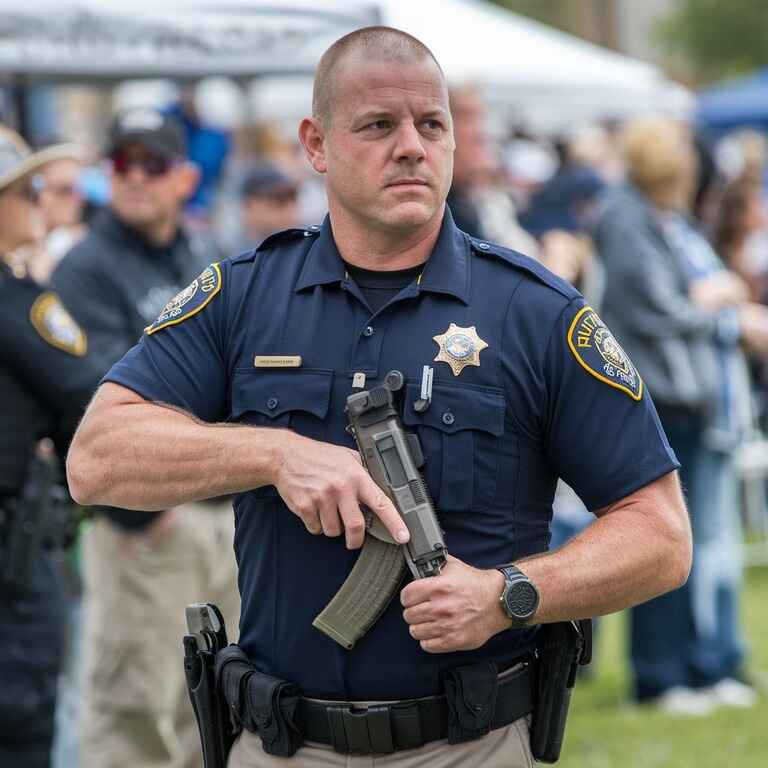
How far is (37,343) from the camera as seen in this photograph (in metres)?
4.16

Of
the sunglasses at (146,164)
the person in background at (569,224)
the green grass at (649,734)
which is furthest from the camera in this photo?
the person in background at (569,224)

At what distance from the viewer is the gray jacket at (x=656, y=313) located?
635cm

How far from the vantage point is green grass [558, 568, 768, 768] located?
591cm

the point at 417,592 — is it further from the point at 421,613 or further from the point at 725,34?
the point at 725,34

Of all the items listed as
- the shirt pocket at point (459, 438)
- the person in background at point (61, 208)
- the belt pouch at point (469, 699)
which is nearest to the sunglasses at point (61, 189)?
the person in background at point (61, 208)

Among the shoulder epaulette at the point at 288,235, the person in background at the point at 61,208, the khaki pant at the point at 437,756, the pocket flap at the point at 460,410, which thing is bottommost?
the khaki pant at the point at 437,756

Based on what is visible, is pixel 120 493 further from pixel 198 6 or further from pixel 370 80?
pixel 198 6

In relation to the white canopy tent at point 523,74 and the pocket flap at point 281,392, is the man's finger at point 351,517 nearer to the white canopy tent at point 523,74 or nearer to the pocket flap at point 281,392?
the pocket flap at point 281,392

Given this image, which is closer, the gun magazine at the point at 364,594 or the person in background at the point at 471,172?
the gun magazine at the point at 364,594

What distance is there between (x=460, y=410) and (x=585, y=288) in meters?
4.36

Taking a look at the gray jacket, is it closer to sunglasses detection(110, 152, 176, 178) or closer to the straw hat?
sunglasses detection(110, 152, 176, 178)

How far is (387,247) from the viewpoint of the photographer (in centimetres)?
290

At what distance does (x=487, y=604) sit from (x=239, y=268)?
2.81 feet

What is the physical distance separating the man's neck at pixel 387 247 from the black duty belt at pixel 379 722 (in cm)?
81
